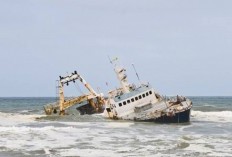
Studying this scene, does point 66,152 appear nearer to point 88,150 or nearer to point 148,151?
point 88,150

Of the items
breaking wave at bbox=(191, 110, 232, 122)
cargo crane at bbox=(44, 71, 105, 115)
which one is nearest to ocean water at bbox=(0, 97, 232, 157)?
cargo crane at bbox=(44, 71, 105, 115)

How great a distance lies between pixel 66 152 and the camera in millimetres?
21938

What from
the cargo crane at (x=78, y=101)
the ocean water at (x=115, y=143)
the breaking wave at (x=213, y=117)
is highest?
the cargo crane at (x=78, y=101)

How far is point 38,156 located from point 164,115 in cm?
1991

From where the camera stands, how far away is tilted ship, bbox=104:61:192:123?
1549 inches

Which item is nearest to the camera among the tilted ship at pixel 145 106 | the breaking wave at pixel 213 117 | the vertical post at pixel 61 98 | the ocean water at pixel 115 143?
the ocean water at pixel 115 143

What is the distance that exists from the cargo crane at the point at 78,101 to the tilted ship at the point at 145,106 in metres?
6.77

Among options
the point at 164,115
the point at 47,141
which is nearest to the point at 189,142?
the point at 47,141

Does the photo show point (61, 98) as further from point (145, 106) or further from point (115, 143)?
point (115, 143)

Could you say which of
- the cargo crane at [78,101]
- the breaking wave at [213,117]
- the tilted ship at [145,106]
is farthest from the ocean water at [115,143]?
the breaking wave at [213,117]

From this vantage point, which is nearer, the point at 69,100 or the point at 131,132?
the point at 131,132

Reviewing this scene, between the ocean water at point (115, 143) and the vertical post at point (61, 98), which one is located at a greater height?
the vertical post at point (61, 98)

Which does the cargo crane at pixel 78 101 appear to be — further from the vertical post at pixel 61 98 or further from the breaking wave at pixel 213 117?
the breaking wave at pixel 213 117

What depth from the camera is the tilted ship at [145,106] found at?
129 feet
